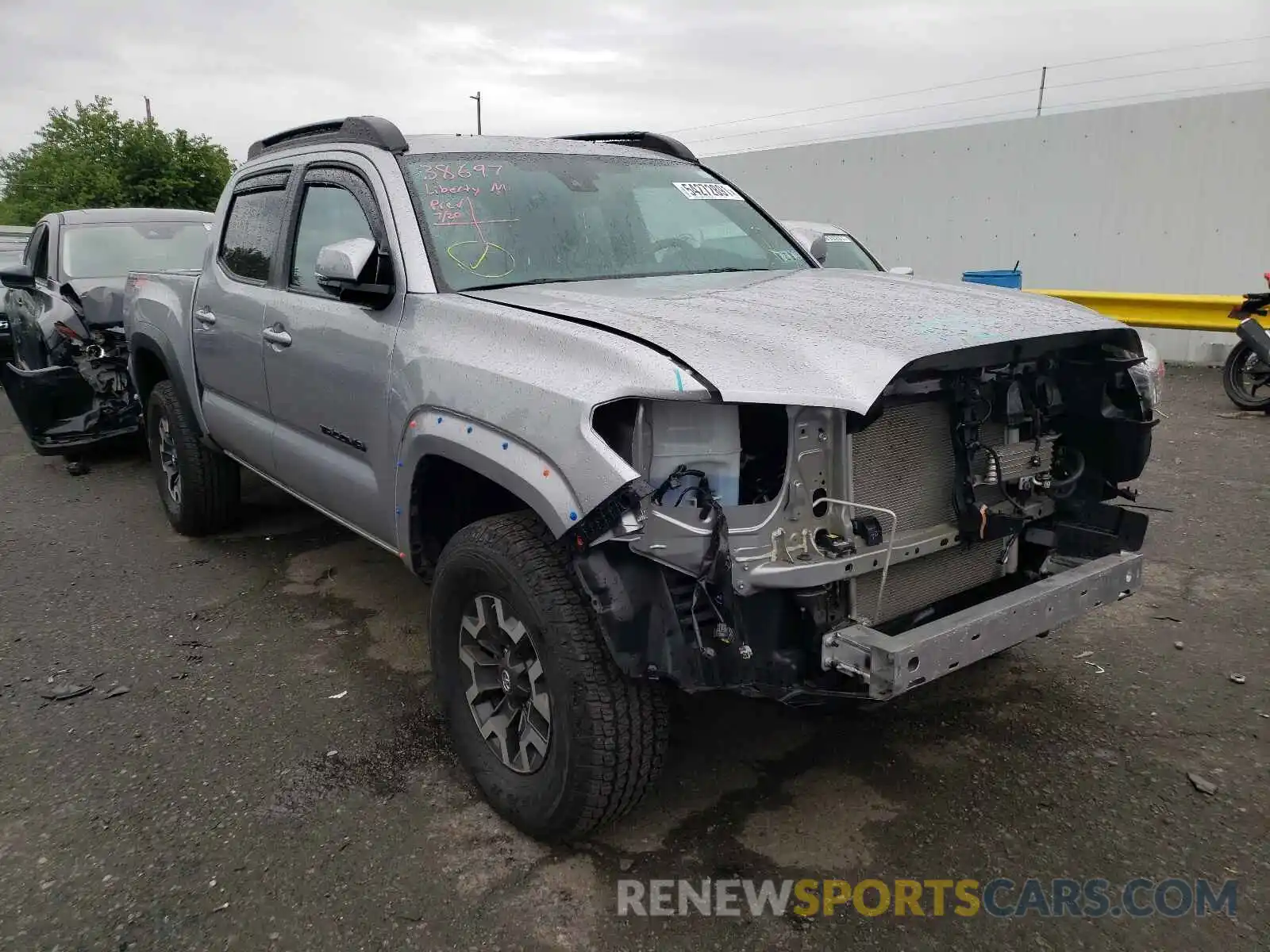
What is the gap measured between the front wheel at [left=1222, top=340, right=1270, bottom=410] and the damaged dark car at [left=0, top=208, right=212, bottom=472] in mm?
8501

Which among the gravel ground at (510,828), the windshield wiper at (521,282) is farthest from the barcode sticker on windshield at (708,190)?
the gravel ground at (510,828)

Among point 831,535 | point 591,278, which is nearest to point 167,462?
point 591,278

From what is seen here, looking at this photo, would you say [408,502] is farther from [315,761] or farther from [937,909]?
[937,909]

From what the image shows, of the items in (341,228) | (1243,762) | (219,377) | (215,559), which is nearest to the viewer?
(1243,762)

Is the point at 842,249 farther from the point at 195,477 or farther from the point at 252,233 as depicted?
the point at 195,477

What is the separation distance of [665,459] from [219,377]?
121 inches

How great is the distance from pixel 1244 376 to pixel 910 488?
7388 millimetres

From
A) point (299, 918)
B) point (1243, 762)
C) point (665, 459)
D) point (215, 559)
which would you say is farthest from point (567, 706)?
point (215, 559)

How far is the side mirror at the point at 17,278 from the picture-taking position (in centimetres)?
682

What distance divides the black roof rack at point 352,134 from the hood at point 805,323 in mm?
834

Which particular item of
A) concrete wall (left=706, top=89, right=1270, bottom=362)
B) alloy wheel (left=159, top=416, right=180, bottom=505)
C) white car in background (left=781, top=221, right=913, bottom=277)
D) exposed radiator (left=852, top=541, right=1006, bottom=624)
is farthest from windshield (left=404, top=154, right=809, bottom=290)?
concrete wall (left=706, top=89, right=1270, bottom=362)

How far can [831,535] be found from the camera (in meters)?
2.38

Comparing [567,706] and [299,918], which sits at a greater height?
[567,706]

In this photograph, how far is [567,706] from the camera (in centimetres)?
240
